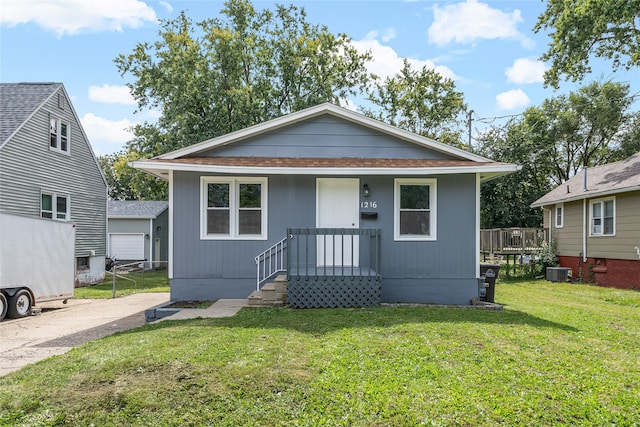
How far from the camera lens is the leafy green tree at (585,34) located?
46.1ft

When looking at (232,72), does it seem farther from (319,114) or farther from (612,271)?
(612,271)

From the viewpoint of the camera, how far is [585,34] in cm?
1555

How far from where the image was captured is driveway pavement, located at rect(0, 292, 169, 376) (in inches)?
241

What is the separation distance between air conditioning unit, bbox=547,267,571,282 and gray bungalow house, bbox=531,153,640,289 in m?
0.42

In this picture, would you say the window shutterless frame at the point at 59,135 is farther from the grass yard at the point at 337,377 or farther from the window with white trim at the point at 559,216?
the window with white trim at the point at 559,216

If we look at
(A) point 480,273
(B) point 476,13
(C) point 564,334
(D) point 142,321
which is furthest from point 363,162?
(B) point 476,13

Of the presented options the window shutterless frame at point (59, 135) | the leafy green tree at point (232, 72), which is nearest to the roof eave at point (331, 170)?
the window shutterless frame at point (59, 135)

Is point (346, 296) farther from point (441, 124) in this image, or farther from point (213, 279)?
point (441, 124)

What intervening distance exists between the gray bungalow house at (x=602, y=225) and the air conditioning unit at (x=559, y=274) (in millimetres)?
420

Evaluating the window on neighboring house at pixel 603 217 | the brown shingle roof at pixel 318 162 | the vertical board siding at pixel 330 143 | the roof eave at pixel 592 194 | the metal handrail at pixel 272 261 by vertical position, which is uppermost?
the vertical board siding at pixel 330 143

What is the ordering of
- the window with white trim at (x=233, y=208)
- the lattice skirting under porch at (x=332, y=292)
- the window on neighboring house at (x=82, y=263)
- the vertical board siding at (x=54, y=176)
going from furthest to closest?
the window on neighboring house at (x=82, y=263) → the vertical board siding at (x=54, y=176) → the window with white trim at (x=233, y=208) → the lattice skirting under porch at (x=332, y=292)

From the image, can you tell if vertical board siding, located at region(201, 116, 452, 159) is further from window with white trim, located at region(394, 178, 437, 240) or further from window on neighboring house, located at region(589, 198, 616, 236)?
window on neighboring house, located at region(589, 198, 616, 236)

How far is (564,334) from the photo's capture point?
20.8ft

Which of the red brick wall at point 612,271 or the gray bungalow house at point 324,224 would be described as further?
the red brick wall at point 612,271
